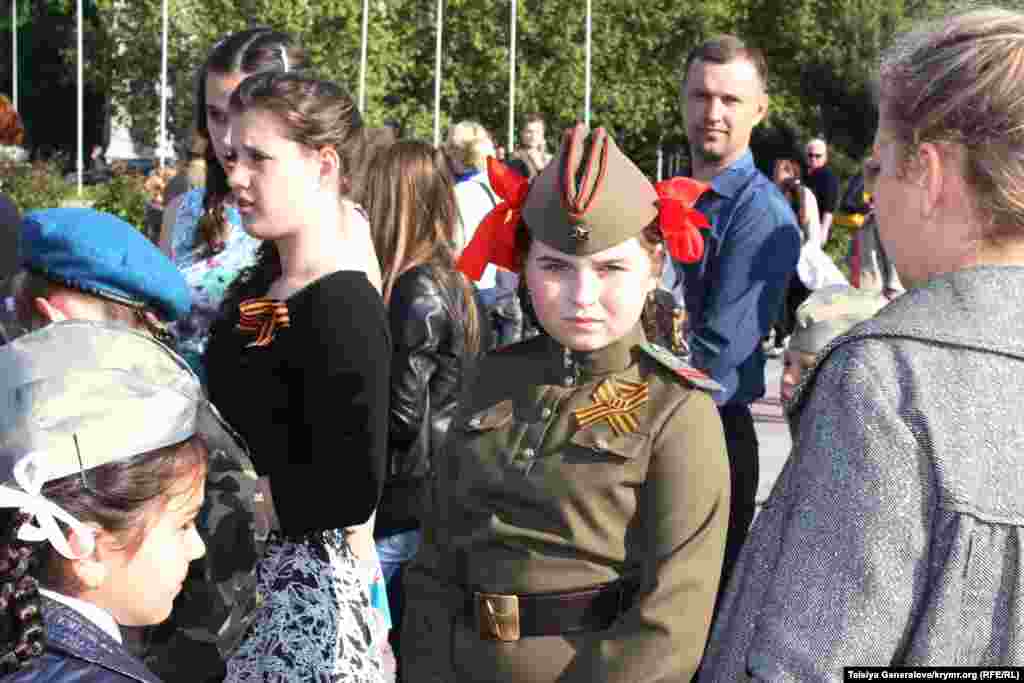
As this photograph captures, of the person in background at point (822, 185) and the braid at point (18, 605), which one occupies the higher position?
the braid at point (18, 605)

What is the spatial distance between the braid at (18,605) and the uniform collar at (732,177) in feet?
9.38

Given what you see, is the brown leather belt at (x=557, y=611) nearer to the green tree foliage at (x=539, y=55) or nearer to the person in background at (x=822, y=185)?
the person in background at (x=822, y=185)

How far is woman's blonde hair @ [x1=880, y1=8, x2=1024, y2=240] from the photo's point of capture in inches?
68.6

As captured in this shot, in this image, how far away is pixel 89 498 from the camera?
81.8 inches

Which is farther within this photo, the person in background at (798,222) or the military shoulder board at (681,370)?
the person in background at (798,222)

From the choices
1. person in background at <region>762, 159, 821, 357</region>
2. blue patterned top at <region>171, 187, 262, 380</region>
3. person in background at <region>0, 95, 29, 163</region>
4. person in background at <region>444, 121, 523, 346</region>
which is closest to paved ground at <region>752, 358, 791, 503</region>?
person in background at <region>762, 159, 821, 357</region>

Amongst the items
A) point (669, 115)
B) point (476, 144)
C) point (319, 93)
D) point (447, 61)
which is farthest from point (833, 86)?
point (319, 93)

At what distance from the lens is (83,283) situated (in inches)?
119

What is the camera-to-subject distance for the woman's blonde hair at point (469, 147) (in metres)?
9.58

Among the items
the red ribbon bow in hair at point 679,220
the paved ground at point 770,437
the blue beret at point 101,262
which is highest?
the red ribbon bow in hair at point 679,220

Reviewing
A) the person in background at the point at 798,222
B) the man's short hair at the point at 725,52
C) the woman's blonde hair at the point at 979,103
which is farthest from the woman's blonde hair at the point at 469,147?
the woman's blonde hair at the point at 979,103

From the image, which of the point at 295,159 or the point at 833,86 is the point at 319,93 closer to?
the point at 295,159

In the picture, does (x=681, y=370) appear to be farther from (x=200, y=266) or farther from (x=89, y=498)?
(x=200, y=266)

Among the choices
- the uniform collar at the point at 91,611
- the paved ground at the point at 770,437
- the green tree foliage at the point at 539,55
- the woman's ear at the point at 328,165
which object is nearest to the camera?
the uniform collar at the point at 91,611
